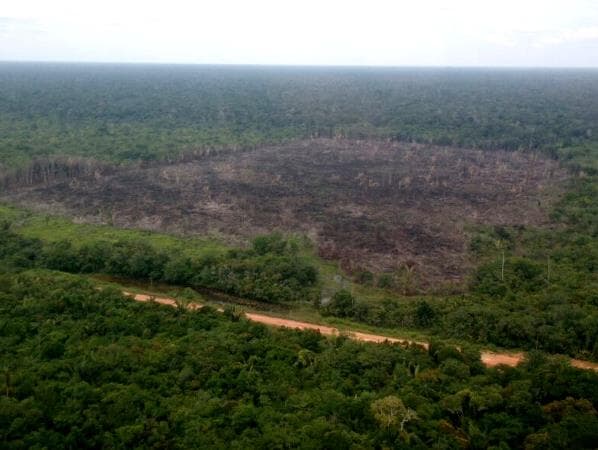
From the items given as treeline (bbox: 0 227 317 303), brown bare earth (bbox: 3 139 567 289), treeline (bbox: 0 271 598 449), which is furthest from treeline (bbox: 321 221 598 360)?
treeline (bbox: 0 271 598 449)

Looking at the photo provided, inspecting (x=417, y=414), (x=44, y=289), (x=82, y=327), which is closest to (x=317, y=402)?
(x=417, y=414)

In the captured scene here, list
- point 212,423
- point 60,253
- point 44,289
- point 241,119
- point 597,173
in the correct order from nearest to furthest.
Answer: point 212,423, point 44,289, point 60,253, point 597,173, point 241,119

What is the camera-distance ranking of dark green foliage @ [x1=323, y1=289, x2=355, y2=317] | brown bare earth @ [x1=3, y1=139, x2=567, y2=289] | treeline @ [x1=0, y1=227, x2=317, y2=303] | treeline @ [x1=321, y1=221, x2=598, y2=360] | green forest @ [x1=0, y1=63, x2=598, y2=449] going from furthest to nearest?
brown bare earth @ [x1=3, y1=139, x2=567, y2=289] < treeline @ [x1=0, y1=227, x2=317, y2=303] < dark green foliage @ [x1=323, y1=289, x2=355, y2=317] < treeline @ [x1=321, y1=221, x2=598, y2=360] < green forest @ [x1=0, y1=63, x2=598, y2=449]

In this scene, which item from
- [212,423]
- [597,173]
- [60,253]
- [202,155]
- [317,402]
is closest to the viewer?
[212,423]

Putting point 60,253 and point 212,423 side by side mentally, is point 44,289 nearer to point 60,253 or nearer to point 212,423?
point 60,253

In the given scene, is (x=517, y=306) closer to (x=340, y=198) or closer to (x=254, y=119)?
(x=340, y=198)

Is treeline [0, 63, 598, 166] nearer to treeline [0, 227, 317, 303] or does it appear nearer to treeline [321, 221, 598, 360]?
treeline [0, 227, 317, 303]
